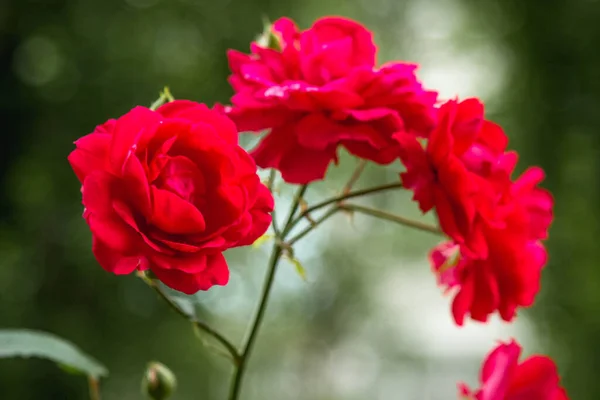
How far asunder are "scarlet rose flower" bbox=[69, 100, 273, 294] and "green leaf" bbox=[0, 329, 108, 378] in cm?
18

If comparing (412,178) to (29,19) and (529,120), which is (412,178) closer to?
(29,19)

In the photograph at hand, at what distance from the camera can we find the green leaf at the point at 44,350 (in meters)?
0.39

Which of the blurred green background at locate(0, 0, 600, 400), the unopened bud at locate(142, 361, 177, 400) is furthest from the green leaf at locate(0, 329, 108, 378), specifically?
the blurred green background at locate(0, 0, 600, 400)

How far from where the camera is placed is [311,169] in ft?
1.04

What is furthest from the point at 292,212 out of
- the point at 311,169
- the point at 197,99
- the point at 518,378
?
the point at 197,99

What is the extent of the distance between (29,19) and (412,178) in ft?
4.79

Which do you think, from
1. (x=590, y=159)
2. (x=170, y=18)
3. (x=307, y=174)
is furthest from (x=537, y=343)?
(x=307, y=174)

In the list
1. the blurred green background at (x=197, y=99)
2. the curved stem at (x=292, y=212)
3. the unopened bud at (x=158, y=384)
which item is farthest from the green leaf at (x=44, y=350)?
the blurred green background at (x=197, y=99)

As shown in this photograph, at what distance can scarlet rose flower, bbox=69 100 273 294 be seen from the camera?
0.80 ft

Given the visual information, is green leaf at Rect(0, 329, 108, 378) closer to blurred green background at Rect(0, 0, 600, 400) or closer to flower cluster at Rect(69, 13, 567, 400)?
flower cluster at Rect(69, 13, 567, 400)

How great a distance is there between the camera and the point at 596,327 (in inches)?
63.2

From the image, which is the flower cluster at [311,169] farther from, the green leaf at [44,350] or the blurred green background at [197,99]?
the blurred green background at [197,99]

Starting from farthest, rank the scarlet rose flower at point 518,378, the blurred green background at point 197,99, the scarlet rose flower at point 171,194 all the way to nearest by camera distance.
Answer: the blurred green background at point 197,99, the scarlet rose flower at point 518,378, the scarlet rose flower at point 171,194

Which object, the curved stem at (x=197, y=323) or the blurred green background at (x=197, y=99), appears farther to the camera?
the blurred green background at (x=197, y=99)
